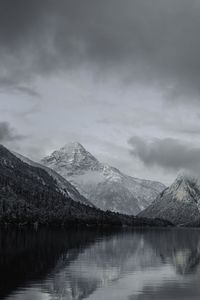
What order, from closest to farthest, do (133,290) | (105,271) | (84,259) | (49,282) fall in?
(133,290) → (49,282) → (105,271) → (84,259)

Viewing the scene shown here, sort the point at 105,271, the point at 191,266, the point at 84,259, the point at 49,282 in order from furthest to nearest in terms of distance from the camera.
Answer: the point at 84,259 < the point at 191,266 < the point at 105,271 < the point at 49,282

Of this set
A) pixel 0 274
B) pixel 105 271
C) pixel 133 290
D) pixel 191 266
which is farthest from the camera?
pixel 191 266

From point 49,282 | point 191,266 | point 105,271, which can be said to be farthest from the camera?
point 191,266

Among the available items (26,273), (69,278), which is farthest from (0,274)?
(69,278)

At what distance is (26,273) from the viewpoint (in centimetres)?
9394

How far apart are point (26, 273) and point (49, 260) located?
27258mm

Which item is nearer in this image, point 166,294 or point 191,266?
point 166,294

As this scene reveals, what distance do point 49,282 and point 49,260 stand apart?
36978mm

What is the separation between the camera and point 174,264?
413ft

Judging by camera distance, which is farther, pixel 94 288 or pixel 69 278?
pixel 69 278

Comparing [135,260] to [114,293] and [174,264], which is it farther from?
[114,293]

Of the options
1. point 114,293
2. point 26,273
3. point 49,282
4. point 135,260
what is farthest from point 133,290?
point 135,260

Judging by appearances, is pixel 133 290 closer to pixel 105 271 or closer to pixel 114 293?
pixel 114 293

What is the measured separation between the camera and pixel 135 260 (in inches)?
5374
